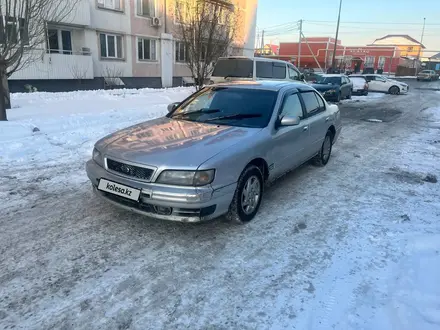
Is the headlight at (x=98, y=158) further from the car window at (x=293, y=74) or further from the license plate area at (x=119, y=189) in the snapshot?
the car window at (x=293, y=74)

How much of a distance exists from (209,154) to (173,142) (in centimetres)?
51

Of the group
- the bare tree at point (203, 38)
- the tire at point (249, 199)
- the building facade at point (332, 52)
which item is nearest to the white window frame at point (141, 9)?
the bare tree at point (203, 38)

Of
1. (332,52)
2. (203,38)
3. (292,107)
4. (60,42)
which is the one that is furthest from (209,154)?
(332,52)

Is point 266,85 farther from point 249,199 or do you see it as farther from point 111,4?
point 111,4

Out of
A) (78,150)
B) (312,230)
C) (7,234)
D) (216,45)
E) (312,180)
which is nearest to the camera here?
(7,234)

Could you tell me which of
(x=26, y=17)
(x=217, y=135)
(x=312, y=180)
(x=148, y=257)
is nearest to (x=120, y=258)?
(x=148, y=257)

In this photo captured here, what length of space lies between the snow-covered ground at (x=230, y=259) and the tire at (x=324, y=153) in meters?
0.50

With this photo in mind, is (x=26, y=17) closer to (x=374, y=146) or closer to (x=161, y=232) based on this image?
(x=161, y=232)

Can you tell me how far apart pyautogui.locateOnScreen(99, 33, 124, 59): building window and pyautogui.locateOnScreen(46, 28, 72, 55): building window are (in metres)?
1.66

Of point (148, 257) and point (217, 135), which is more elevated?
point (217, 135)

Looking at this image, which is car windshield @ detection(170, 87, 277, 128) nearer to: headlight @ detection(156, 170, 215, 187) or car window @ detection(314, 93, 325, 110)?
headlight @ detection(156, 170, 215, 187)

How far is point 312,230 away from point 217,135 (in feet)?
5.00

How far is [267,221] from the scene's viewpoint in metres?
4.03

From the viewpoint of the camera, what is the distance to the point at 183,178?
10.6 feet
